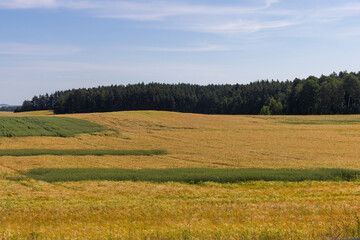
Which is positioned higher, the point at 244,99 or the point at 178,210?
the point at 244,99

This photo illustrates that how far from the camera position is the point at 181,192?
18.8 metres

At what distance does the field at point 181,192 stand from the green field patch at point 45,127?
155 centimetres

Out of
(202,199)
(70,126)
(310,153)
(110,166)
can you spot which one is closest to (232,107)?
(70,126)

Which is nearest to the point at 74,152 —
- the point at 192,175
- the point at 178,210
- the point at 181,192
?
the point at 192,175

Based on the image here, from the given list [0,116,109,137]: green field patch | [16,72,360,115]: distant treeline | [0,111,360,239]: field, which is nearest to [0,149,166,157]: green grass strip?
[0,111,360,239]: field

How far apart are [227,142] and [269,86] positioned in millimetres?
105716

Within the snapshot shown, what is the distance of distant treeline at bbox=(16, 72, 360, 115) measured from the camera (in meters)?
99.8

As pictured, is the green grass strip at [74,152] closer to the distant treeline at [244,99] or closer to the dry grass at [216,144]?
the dry grass at [216,144]

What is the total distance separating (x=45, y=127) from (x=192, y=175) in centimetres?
3257

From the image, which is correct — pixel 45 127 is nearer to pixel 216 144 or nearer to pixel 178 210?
pixel 216 144

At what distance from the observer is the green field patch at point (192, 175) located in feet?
72.6

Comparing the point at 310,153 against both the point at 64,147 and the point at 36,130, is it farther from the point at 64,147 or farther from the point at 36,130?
the point at 36,130

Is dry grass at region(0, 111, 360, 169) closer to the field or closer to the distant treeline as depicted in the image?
the field

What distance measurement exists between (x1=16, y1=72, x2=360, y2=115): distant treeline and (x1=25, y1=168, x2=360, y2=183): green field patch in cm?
8153
